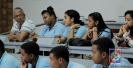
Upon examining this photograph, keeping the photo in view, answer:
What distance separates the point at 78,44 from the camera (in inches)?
129

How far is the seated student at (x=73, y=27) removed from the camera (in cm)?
382

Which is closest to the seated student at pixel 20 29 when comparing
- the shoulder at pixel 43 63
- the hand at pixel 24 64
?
the hand at pixel 24 64

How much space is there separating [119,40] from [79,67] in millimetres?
1098

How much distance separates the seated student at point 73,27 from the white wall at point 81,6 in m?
1.57

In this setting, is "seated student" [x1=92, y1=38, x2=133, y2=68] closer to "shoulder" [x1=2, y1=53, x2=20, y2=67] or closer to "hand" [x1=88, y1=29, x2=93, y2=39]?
"shoulder" [x1=2, y1=53, x2=20, y2=67]

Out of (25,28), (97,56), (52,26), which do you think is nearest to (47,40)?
(52,26)

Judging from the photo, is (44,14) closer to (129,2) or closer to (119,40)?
(119,40)

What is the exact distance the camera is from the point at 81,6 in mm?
5879

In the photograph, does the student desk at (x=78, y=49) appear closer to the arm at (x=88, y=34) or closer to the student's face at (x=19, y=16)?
the arm at (x=88, y=34)

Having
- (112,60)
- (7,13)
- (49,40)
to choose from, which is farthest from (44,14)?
(7,13)

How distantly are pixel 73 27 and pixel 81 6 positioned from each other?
2.10 meters

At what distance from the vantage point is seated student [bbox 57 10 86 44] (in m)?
3.82

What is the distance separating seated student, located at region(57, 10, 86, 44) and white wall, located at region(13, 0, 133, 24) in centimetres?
157

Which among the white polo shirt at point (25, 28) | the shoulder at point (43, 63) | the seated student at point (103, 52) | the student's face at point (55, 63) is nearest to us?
the seated student at point (103, 52)
